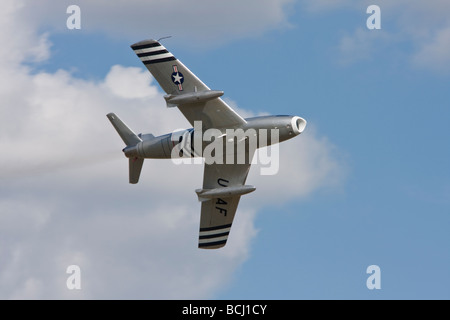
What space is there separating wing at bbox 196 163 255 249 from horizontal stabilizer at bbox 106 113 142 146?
545cm

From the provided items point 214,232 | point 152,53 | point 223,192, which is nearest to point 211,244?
point 214,232

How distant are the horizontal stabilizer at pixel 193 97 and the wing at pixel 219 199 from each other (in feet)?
22.5

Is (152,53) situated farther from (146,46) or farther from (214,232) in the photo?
(214,232)

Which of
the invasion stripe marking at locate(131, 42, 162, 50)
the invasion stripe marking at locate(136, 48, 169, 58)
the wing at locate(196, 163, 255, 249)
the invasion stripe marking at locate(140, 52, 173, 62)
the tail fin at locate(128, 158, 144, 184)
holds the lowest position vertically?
the wing at locate(196, 163, 255, 249)

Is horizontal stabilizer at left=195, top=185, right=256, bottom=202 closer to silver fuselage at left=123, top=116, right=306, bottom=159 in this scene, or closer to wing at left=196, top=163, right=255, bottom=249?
wing at left=196, top=163, right=255, bottom=249

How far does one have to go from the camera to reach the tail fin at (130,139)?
71.3 meters

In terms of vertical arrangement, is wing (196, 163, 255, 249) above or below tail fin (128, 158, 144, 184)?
below

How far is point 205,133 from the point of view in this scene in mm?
68750

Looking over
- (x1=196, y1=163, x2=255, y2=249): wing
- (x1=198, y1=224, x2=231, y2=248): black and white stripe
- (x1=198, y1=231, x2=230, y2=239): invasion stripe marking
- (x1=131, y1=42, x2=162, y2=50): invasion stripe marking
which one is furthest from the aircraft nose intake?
(x1=198, y1=231, x2=230, y2=239): invasion stripe marking

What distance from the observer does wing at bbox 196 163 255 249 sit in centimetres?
7212

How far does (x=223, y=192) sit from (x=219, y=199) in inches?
128

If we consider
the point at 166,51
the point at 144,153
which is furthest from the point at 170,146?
the point at 166,51

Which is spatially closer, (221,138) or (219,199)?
(221,138)

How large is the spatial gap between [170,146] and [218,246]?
30.4 ft
